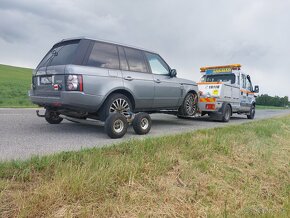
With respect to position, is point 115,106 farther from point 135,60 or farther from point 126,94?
point 135,60

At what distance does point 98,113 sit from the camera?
5.71 m

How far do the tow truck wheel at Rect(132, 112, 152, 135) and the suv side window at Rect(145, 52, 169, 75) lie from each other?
1.41 metres

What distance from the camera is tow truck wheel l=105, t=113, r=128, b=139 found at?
5.34 metres

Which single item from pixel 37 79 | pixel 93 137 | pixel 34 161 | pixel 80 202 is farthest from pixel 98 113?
pixel 80 202

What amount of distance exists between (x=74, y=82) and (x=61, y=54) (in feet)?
3.41

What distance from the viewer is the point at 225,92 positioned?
1077cm

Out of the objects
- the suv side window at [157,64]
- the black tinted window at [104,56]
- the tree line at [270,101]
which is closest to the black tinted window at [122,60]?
the black tinted window at [104,56]

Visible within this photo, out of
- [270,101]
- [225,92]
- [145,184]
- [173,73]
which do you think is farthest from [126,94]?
[270,101]

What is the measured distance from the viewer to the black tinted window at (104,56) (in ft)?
18.2

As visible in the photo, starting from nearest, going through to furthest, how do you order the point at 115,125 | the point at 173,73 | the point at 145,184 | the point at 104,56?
the point at 145,184 < the point at 115,125 < the point at 104,56 < the point at 173,73

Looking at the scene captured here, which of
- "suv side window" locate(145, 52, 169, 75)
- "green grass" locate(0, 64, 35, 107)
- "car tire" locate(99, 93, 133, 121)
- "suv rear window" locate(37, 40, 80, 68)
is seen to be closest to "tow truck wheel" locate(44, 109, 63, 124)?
"suv rear window" locate(37, 40, 80, 68)

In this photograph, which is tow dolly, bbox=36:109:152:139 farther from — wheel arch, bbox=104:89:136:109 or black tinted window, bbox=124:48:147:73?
black tinted window, bbox=124:48:147:73

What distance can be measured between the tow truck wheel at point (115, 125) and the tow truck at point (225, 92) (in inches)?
173

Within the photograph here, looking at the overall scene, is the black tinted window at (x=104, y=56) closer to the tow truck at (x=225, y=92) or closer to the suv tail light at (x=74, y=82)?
the suv tail light at (x=74, y=82)
